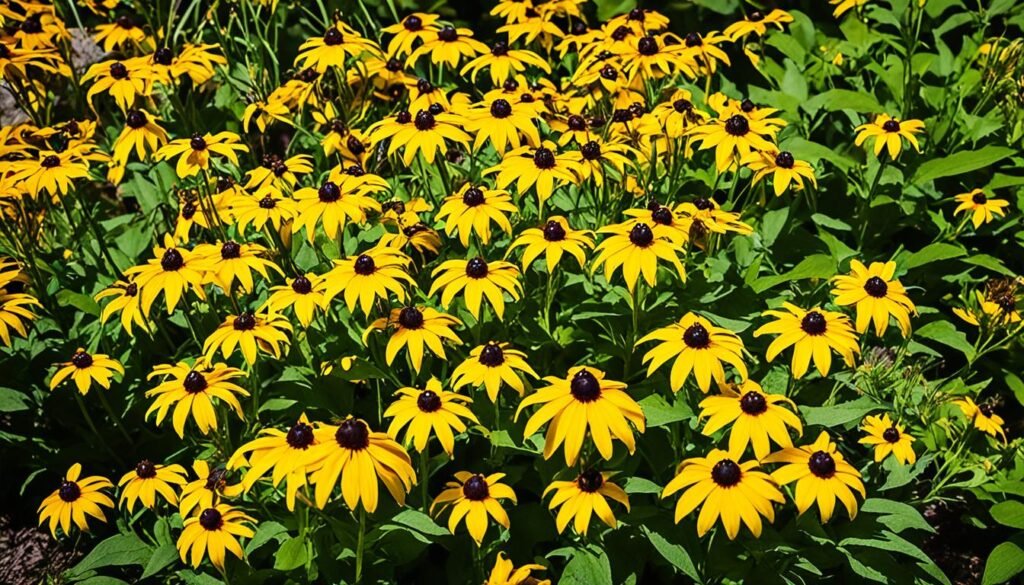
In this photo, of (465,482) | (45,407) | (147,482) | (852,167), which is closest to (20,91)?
(45,407)

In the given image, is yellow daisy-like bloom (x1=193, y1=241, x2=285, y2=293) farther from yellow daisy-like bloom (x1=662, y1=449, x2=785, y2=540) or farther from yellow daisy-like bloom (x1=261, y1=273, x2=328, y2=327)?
yellow daisy-like bloom (x1=662, y1=449, x2=785, y2=540)

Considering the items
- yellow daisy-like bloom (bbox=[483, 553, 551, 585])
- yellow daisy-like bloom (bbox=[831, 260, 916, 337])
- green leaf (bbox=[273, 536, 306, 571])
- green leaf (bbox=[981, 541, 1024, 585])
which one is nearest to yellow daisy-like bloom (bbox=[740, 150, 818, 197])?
yellow daisy-like bloom (bbox=[831, 260, 916, 337])

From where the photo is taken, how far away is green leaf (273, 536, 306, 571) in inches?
96.1

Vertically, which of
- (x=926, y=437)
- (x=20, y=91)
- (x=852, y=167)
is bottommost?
(x=926, y=437)

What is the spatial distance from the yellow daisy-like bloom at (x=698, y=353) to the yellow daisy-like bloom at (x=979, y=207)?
4.35ft

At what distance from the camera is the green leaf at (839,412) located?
2.50 m

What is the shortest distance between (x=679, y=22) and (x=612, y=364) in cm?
241

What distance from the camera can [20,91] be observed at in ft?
10.9

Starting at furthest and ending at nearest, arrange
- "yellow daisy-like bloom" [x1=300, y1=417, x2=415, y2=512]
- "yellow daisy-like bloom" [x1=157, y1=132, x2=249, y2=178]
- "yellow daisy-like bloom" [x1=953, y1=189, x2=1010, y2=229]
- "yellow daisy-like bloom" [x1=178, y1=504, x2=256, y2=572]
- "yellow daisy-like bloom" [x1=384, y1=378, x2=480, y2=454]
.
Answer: "yellow daisy-like bloom" [x1=953, y1=189, x2=1010, y2=229], "yellow daisy-like bloom" [x1=157, y1=132, x2=249, y2=178], "yellow daisy-like bloom" [x1=178, y1=504, x2=256, y2=572], "yellow daisy-like bloom" [x1=384, y1=378, x2=480, y2=454], "yellow daisy-like bloom" [x1=300, y1=417, x2=415, y2=512]

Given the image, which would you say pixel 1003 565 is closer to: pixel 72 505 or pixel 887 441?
pixel 887 441

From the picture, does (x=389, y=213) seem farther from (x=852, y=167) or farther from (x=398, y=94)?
(x=852, y=167)

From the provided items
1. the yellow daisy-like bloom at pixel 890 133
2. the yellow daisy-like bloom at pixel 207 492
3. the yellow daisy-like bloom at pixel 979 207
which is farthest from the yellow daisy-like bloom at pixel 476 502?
the yellow daisy-like bloom at pixel 979 207

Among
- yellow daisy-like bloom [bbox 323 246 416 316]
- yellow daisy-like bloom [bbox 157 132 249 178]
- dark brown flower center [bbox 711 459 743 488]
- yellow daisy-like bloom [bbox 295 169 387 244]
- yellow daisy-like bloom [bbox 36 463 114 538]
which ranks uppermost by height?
yellow daisy-like bloom [bbox 157 132 249 178]

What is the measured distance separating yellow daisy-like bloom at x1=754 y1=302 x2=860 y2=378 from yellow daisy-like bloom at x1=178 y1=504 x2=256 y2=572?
50.5 inches
